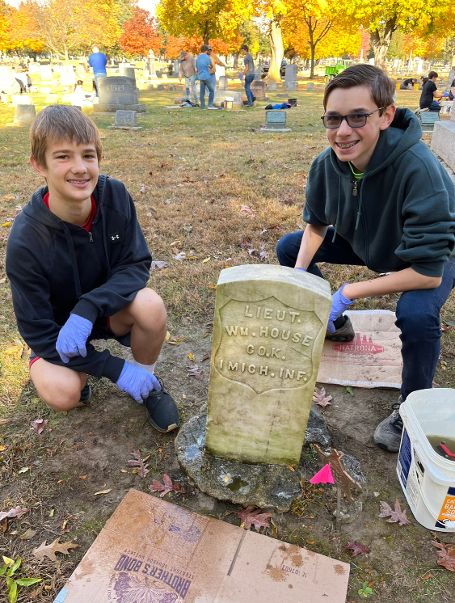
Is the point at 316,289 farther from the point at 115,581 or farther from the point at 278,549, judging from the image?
the point at 115,581

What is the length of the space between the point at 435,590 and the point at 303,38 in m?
48.4

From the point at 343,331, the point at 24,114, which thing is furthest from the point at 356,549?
the point at 24,114

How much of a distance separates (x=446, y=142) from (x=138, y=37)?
52040mm

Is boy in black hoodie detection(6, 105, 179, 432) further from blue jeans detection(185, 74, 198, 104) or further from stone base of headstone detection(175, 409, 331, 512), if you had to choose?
blue jeans detection(185, 74, 198, 104)

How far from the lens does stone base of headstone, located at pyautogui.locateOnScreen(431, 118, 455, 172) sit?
6395 mm

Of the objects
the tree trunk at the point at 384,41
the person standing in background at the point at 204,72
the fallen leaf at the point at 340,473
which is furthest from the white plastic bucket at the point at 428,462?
the tree trunk at the point at 384,41

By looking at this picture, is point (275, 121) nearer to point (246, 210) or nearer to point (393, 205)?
point (246, 210)

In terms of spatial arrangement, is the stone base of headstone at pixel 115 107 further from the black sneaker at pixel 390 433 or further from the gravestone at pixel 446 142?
the black sneaker at pixel 390 433

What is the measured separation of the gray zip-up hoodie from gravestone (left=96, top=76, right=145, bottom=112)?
1345 cm

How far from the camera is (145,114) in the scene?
1427 cm

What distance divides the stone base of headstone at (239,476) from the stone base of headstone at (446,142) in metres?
5.45

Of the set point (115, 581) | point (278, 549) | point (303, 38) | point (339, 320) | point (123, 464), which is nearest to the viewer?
point (115, 581)

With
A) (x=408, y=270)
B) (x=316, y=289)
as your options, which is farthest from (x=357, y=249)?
(x=316, y=289)

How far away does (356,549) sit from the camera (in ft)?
6.48
